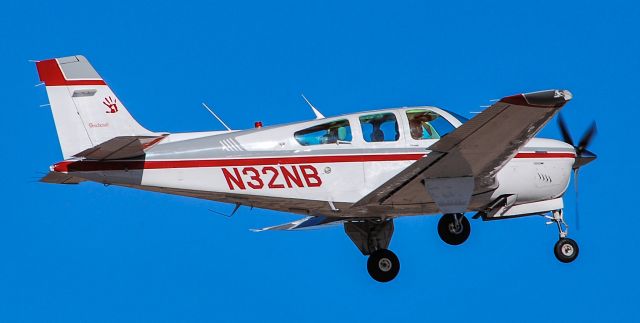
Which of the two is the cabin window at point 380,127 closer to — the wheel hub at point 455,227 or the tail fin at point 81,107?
the wheel hub at point 455,227

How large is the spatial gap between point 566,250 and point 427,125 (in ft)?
11.0

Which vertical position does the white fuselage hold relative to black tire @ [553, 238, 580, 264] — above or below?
above

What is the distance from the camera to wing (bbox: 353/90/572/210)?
1454 cm

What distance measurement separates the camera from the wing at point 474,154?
47.7 feet

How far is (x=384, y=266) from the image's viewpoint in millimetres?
18484

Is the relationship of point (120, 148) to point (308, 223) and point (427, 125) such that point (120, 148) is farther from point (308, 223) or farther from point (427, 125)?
point (308, 223)

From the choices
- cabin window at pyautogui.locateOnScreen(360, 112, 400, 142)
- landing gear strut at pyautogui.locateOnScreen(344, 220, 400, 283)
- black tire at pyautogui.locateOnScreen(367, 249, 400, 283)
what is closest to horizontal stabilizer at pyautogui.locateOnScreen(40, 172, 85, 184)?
cabin window at pyautogui.locateOnScreen(360, 112, 400, 142)

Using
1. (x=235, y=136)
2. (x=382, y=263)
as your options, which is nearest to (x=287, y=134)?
(x=235, y=136)

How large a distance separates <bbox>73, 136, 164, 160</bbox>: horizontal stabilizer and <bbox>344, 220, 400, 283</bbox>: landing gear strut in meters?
4.24

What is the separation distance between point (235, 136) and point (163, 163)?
3.84 feet

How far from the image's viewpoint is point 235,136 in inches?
663

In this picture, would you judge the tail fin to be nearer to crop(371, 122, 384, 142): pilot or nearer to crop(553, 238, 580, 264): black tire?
crop(371, 122, 384, 142): pilot

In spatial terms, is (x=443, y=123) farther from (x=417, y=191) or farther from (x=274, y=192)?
(x=274, y=192)

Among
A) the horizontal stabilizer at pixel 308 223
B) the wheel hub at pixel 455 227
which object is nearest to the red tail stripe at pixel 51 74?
the horizontal stabilizer at pixel 308 223
